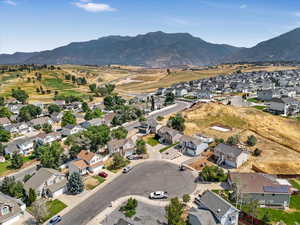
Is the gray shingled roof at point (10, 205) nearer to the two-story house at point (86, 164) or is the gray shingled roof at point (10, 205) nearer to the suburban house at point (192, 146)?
the two-story house at point (86, 164)

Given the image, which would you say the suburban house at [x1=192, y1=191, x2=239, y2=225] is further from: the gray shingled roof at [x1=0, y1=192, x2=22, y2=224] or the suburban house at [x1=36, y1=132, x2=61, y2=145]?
the suburban house at [x1=36, y1=132, x2=61, y2=145]

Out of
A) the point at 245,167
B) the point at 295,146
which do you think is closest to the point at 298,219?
the point at 245,167

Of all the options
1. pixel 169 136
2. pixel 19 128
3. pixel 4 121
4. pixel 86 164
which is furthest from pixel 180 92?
pixel 86 164

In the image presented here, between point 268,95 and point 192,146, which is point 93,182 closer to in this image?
point 192,146

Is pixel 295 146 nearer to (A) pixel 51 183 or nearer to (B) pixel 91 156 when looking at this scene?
(B) pixel 91 156

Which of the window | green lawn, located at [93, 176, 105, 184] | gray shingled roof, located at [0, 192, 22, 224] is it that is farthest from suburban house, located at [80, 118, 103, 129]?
the window

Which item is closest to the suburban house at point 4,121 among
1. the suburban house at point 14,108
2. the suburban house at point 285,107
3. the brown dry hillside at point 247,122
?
the suburban house at point 14,108
